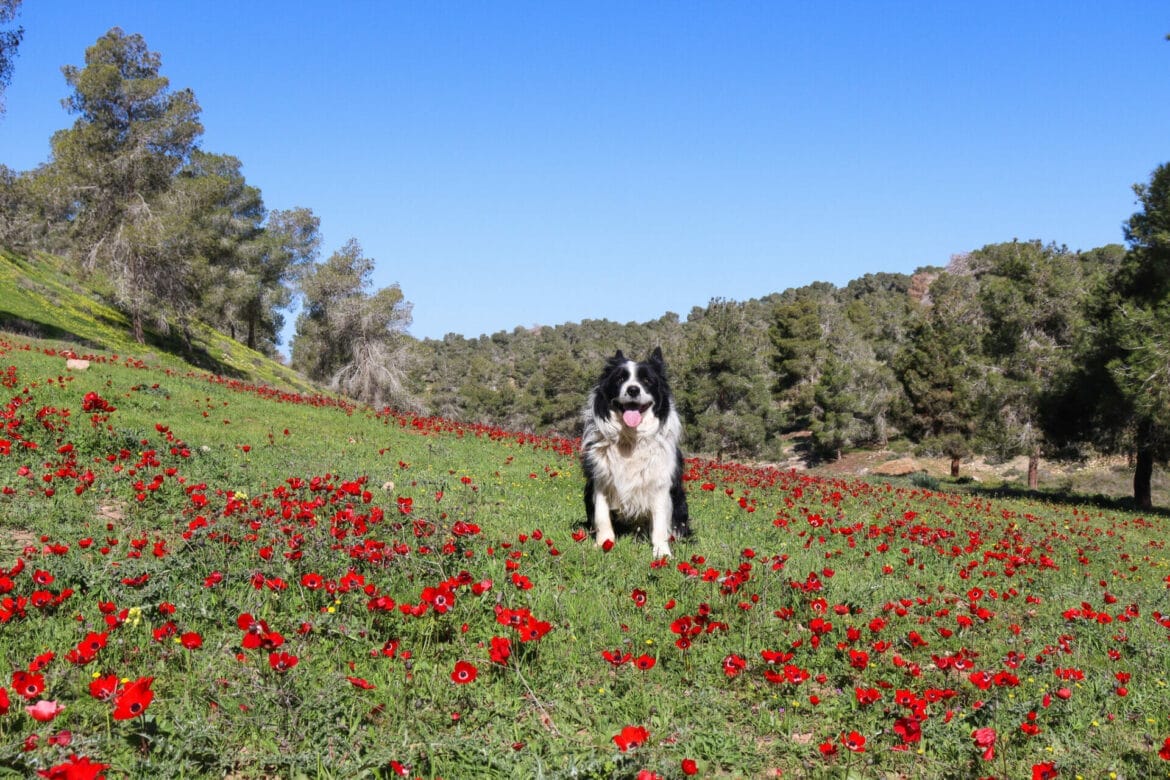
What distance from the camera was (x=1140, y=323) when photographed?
74.3 feet

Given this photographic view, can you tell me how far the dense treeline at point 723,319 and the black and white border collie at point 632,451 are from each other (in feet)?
67.1

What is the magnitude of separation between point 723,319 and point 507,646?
179 feet

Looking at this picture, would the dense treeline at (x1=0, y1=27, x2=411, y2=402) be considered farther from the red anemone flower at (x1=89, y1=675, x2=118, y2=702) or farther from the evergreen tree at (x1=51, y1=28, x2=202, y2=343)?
the red anemone flower at (x1=89, y1=675, x2=118, y2=702)

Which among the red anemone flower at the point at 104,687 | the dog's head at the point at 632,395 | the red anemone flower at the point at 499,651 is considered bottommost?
the red anemone flower at the point at 104,687

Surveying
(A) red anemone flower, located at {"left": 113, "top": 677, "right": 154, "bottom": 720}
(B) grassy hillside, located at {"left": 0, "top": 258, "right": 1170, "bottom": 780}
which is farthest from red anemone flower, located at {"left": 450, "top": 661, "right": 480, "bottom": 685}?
(A) red anemone flower, located at {"left": 113, "top": 677, "right": 154, "bottom": 720}

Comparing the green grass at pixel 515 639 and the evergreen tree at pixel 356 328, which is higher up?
the evergreen tree at pixel 356 328

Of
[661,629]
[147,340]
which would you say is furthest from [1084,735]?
[147,340]

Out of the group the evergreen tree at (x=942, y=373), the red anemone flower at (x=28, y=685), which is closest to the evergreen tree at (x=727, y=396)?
the evergreen tree at (x=942, y=373)

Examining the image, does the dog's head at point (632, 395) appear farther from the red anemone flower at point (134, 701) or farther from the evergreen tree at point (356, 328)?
the evergreen tree at point (356, 328)

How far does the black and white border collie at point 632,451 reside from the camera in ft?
26.5

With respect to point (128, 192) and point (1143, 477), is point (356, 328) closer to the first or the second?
point (128, 192)

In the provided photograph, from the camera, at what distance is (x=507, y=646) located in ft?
13.4

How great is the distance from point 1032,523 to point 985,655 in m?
10.6

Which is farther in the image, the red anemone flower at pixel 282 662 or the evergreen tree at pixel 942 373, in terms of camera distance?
the evergreen tree at pixel 942 373
